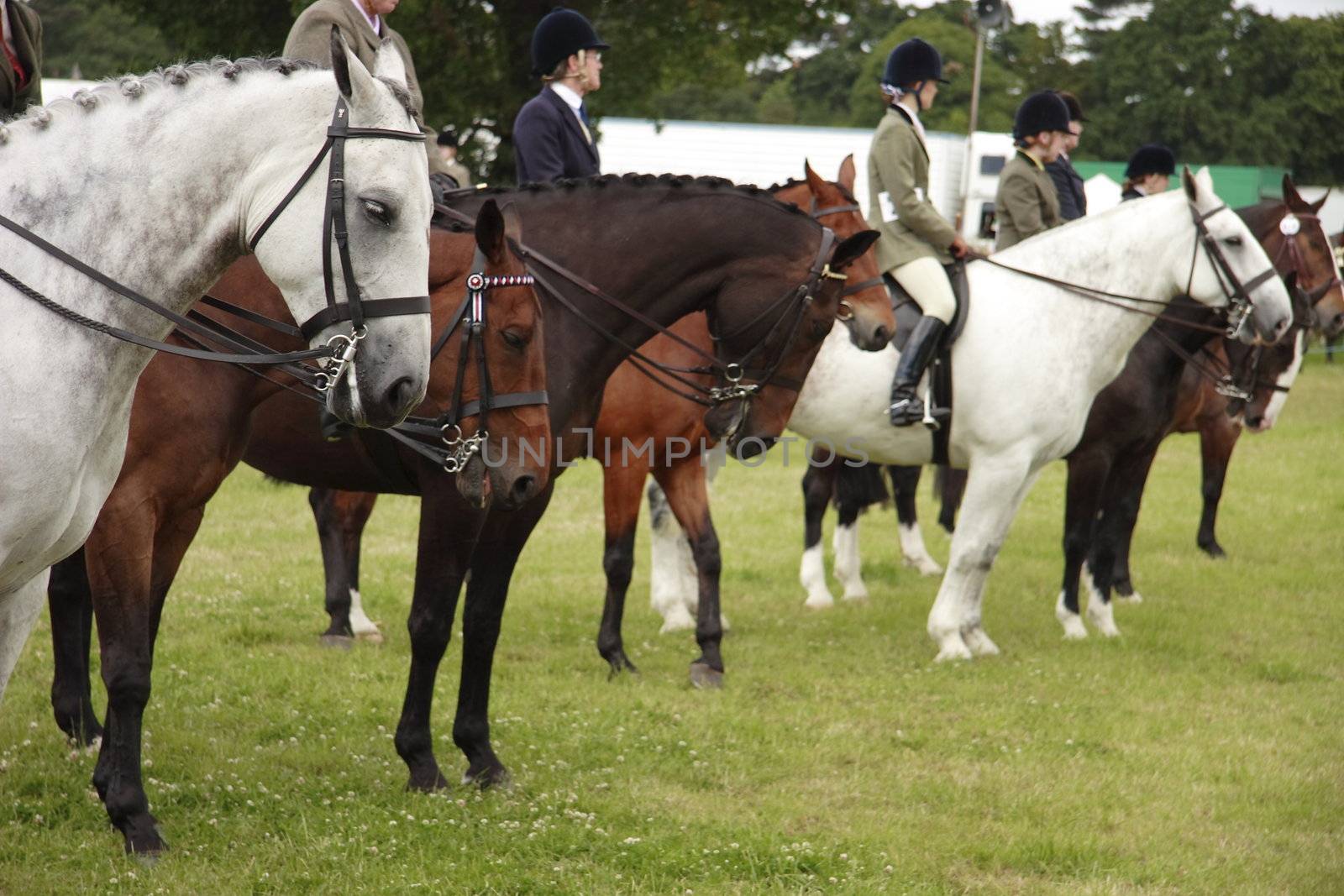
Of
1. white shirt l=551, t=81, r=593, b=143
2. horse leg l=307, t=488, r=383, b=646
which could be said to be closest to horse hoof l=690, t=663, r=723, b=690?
horse leg l=307, t=488, r=383, b=646

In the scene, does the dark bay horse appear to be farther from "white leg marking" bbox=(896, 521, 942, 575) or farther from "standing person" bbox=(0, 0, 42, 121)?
"white leg marking" bbox=(896, 521, 942, 575)

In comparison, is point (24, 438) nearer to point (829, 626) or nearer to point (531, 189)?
point (531, 189)

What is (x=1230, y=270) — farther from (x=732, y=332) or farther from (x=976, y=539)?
(x=732, y=332)

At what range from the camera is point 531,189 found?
17.7 feet

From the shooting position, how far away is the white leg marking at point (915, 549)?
1064cm

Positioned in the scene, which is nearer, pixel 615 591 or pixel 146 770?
pixel 146 770

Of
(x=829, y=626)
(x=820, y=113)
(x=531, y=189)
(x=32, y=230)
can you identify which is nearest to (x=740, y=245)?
(x=531, y=189)

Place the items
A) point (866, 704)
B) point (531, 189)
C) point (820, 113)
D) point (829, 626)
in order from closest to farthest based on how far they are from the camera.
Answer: point (531, 189) → point (866, 704) → point (829, 626) → point (820, 113)

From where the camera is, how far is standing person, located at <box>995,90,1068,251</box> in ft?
30.2

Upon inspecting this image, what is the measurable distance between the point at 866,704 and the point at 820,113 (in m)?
56.7

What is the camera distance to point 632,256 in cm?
534

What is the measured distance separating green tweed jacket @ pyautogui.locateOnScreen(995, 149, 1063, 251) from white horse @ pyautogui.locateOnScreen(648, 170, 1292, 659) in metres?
1.00

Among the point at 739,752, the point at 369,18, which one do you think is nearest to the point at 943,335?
the point at 739,752

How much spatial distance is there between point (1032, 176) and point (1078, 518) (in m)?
2.48
